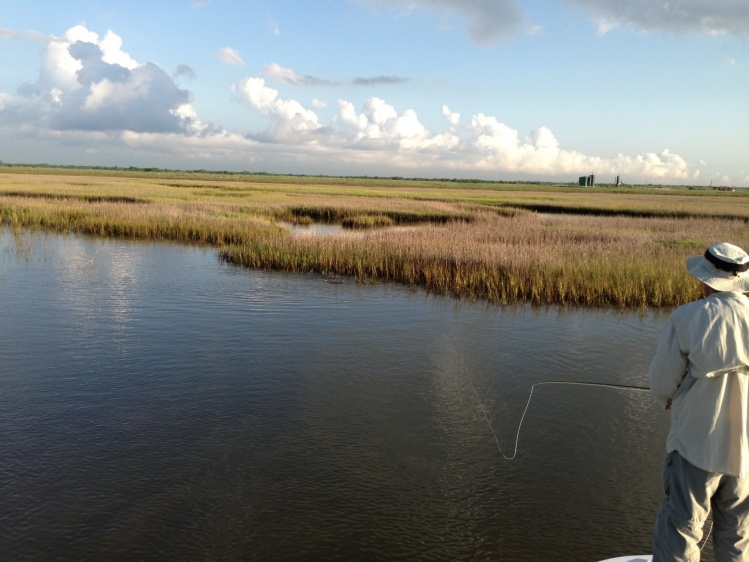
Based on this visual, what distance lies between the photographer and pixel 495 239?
2088 cm

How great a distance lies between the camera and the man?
310cm

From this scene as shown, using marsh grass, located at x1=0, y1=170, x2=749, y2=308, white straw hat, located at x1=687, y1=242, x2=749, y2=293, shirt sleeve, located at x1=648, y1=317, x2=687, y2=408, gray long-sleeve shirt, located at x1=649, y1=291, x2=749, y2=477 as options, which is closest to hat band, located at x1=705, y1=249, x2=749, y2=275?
white straw hat, located at x1=687, y1=242, x2=749, y2=293

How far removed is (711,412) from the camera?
3.16m

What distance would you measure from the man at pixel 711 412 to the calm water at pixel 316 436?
1.60 m

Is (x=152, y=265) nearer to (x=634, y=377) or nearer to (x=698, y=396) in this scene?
(x=634, y=377)

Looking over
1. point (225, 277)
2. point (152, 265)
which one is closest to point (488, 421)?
point (225, 277)

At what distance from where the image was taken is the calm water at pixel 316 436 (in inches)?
185

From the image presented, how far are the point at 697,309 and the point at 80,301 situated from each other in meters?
12.3

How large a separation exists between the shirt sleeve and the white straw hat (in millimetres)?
306

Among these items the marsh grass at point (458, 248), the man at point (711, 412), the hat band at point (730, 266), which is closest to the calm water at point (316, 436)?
the man at point (711, 412)

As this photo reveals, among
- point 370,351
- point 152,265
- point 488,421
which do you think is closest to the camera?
point 488,421

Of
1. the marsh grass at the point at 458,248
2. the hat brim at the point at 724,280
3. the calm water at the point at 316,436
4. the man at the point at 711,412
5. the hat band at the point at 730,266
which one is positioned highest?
the hat band at the point at 730,266

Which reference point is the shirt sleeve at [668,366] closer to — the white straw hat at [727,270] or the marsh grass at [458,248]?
the white straw hat at [727,270]

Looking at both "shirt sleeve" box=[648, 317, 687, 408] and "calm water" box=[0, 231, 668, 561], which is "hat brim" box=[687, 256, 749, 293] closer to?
"shirt sleeve" box=[648, 317, 687, 408]
